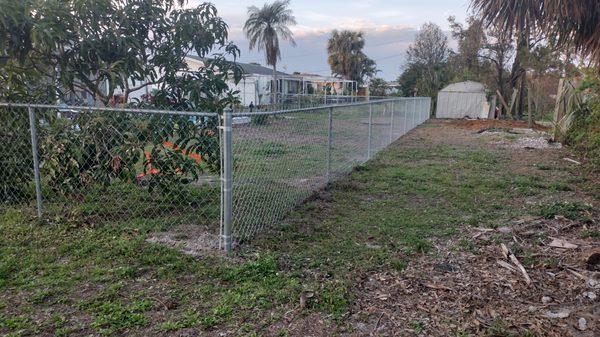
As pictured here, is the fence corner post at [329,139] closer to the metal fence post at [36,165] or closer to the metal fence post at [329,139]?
the metal fence post at [329,139]

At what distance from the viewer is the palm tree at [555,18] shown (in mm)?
4832

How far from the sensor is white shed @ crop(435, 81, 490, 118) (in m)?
29.3

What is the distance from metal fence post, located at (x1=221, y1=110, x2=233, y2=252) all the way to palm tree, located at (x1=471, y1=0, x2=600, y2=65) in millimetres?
3536

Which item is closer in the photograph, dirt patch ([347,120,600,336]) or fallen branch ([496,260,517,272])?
dirt patch ([347,120,600,336])

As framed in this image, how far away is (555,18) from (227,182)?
410 cm

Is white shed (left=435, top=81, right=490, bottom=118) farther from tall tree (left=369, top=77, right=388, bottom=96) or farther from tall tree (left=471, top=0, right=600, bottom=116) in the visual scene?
tall tree (left=471, top=0, right=600, bottom=116)

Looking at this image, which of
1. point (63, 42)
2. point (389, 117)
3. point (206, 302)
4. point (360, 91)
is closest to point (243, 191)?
point (206, 302)

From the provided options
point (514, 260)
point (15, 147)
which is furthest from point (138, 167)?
point (514, 260)

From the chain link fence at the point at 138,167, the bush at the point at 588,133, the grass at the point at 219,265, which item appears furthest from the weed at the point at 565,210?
the bush at the point at 588,133

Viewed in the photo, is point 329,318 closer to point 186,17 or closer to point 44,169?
point 44,169

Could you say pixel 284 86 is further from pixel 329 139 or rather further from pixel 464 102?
pixel 329 139

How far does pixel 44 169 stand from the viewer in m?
5.22

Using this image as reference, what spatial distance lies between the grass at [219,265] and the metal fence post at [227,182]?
21cm

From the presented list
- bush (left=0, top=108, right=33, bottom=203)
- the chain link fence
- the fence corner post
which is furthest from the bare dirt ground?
bush (left=0, top=108, right=33, bottom=203)
